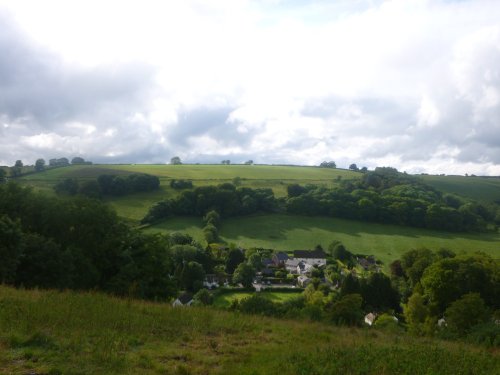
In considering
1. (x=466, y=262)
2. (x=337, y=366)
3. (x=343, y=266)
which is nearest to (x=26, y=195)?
(x=337, y=366)

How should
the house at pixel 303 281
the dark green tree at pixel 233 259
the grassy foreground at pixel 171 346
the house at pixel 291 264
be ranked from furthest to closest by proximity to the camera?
the house at pixel 291 264 < the dark green tree at pixel 233 259 < the house at pixel 303 281 < the grassy foreground at pixel 171 346

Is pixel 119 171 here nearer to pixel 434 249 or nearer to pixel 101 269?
pixel 434 249

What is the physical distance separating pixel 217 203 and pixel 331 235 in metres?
22.6

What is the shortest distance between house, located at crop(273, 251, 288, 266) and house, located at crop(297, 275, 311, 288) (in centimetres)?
598

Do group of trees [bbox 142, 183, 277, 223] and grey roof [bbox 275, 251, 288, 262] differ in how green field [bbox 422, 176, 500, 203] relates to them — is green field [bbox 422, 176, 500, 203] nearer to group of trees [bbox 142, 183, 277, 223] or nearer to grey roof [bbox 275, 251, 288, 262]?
group of trees [bbox 142, 183, 277, 223]

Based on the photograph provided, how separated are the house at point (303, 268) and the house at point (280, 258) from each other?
2589mm

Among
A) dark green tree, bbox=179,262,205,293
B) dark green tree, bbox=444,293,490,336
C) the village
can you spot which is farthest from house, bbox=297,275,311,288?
dark green tree, bbox=444,293,490,336

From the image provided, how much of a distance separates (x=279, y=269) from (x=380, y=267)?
1496 cm

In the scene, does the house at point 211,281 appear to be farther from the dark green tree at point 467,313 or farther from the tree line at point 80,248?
the dark green tree at point 467,313

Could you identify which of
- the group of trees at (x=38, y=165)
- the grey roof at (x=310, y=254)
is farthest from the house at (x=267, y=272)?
the group of trees at (x=38, y=165)

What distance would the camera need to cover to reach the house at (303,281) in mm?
→ 54588

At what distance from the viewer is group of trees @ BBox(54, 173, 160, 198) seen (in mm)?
78438

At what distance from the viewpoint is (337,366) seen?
26.9 ft

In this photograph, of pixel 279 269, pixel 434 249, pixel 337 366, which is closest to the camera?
pixel 337 366
